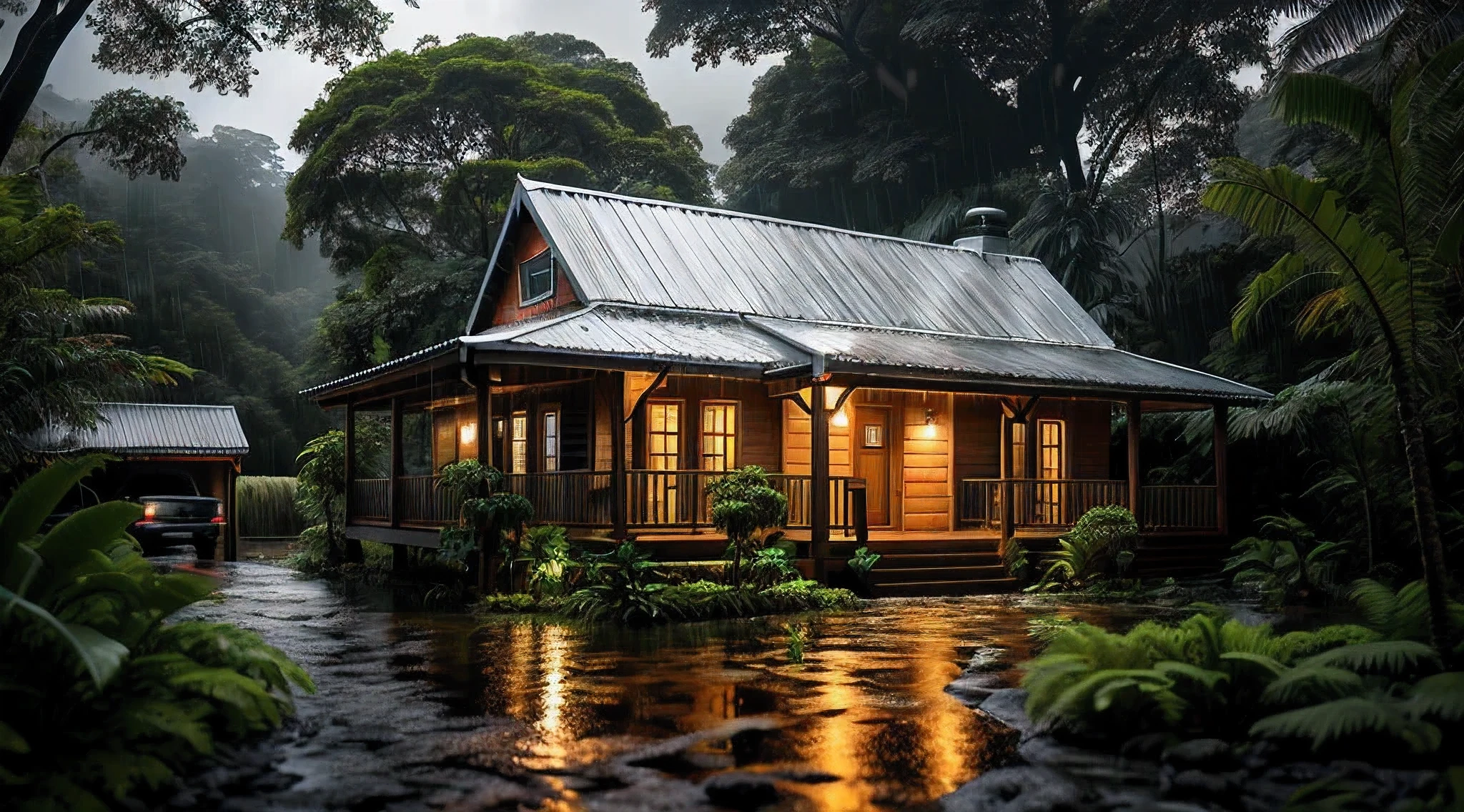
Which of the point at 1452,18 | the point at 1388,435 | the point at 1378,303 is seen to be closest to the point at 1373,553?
the point at 1388,435

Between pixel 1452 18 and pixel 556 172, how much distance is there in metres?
21.9

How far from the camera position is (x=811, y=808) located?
5062mm

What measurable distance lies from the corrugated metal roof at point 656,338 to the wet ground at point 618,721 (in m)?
3.63

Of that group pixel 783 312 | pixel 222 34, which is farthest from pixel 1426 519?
pixel 222 34

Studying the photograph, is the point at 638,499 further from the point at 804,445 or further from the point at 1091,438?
the point at 1091,438

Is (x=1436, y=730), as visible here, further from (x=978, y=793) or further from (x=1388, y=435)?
(x=1388, y=435)

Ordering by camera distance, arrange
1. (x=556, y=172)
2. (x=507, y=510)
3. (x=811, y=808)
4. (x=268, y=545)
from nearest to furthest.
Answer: (x=811, y=808) → (x=507, y=510) → (x=268, y=545) → (x=556, y=172)

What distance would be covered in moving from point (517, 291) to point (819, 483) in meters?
7.95

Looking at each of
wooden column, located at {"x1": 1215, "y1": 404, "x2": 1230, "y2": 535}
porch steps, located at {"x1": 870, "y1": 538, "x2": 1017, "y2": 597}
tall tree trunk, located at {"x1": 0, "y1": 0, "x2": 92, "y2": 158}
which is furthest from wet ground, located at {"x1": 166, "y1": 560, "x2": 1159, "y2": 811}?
wooden column, located at {"x1": 1215, "y1": 404, "x2": 1230, "y2": 535}

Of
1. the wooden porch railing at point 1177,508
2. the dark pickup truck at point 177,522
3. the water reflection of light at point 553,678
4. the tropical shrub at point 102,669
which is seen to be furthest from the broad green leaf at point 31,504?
the dark pickup truck at point 177,522

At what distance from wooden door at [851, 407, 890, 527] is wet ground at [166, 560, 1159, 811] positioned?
728cm

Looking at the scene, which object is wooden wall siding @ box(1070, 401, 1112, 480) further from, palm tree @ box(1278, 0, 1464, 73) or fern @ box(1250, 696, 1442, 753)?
fern @ box(1250, 696, 1442, 753)

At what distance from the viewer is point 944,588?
1650 centimetres

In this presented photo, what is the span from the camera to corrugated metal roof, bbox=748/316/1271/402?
16.3 metres
